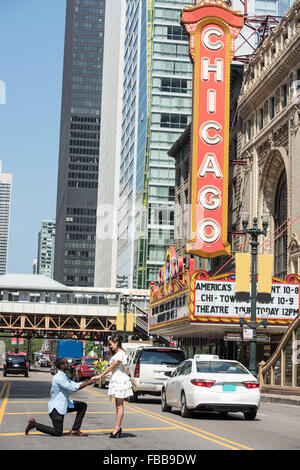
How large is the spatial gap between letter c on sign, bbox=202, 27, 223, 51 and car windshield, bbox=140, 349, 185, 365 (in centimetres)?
2782

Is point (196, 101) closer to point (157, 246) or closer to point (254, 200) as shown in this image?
point (254, 200)

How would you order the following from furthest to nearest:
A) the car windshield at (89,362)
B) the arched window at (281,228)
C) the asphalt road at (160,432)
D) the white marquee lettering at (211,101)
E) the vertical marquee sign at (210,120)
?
the car windshield at (89,362) → the white marquee lettering at (211,101) → the vertical marquee sign at (210,120) → the arched window at (281,228) → the asphalt road at (160,432)

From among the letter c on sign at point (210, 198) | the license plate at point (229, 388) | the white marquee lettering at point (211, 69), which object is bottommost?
the license plate at point (229, 388)

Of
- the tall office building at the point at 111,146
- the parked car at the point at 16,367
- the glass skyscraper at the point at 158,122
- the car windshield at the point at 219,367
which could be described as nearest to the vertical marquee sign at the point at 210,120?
the parked car at the point at 16,367

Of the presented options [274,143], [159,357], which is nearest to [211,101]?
[274,143]

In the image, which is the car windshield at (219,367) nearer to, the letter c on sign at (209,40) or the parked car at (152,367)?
the parked car at (152,367)

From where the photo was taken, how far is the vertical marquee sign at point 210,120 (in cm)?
4375

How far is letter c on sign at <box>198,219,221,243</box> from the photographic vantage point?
144 ft

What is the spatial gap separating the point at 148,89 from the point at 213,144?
66527mm

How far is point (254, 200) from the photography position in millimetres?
44750

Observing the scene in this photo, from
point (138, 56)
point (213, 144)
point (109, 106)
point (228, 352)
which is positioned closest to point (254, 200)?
point (213, 144)

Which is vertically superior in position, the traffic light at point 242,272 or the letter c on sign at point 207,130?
the letter c on sign at point 207,130

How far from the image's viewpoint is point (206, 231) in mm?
43875

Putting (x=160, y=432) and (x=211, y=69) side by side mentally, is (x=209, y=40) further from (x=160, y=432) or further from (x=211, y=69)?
(x=160, y=432)
